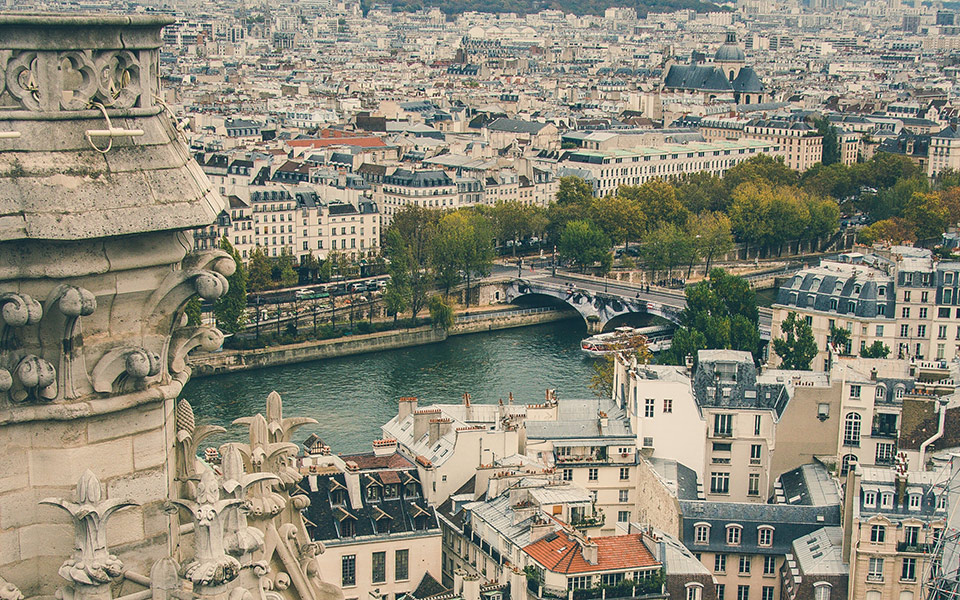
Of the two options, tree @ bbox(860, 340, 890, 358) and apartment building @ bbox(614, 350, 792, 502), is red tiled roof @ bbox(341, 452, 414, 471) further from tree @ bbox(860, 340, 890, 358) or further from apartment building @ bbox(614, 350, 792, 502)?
tree @ bbox(860, 340, 890, 358)

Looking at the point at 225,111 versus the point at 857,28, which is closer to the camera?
the point at 225,111

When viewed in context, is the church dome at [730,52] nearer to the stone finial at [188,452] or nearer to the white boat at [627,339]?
the white boat at [627,339]

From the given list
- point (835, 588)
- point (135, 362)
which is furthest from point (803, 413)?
point (135, 362)

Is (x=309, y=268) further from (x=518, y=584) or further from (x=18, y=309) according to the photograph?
(x=18, y=309)

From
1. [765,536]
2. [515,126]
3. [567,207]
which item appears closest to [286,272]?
[567,207]

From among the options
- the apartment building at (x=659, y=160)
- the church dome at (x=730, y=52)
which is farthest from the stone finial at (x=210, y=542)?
the church dome at (x=730, y=52)

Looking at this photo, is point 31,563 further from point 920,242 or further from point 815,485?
point 920,242

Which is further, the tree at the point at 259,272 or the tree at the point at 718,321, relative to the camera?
the tree at the point at 259,272
